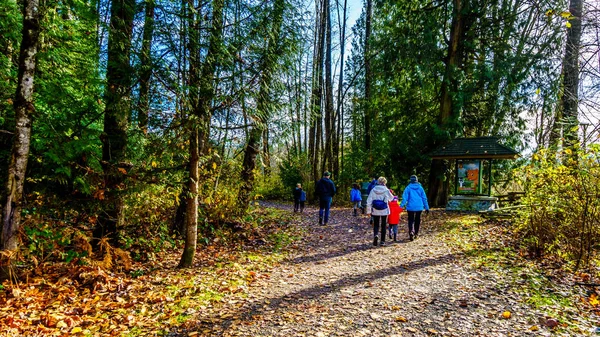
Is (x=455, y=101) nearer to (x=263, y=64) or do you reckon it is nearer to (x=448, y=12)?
(x=448, y=12)

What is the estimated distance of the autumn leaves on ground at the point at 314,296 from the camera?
413 cm

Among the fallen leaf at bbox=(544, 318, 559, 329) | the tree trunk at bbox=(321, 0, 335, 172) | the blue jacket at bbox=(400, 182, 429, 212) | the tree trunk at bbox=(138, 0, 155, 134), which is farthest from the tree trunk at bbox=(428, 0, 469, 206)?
the tree trunk at bbox=(138, 0, 155, 134)

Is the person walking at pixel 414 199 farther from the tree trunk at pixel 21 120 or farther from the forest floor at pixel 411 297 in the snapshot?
the tree trunk at pixel 21 120

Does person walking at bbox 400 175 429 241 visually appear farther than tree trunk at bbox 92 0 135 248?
Yes

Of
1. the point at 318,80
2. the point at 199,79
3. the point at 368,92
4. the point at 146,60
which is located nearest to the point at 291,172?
the point at 318,80

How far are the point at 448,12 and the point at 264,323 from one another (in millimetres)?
17391

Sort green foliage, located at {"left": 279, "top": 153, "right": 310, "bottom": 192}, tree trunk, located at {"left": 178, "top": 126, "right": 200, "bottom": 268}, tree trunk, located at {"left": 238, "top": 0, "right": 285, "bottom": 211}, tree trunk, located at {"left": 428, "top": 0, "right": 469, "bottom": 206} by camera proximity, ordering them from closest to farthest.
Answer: tree trunk, located at {"left": 238, "top": 0, "right": 285, "bottom": 211}, tree trunk, located at {"left": 178, "top": 126, "right": 200, "bottom": 268}, tree trunk, located at {"left": 428, "top": 0, "right": 469, "bottom": 206}, green foliage, located at {"left": 279, "top": 153, "right": 310, "bottom": 192}

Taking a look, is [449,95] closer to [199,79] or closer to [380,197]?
[380,197]

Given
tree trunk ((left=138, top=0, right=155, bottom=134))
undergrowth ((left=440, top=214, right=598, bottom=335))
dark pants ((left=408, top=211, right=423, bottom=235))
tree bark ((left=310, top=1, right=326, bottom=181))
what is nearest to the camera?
undergrowth ((left=440, top=214, right=598, bottom=335))

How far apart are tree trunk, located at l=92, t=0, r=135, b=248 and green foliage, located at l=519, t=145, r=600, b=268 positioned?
7580mm

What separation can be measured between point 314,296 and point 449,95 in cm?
1366

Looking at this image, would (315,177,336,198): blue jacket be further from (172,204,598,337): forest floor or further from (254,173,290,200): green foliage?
(254,173,290,200): green foliage

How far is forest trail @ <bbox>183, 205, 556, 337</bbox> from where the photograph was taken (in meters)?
4.05

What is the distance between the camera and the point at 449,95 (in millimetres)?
15531
